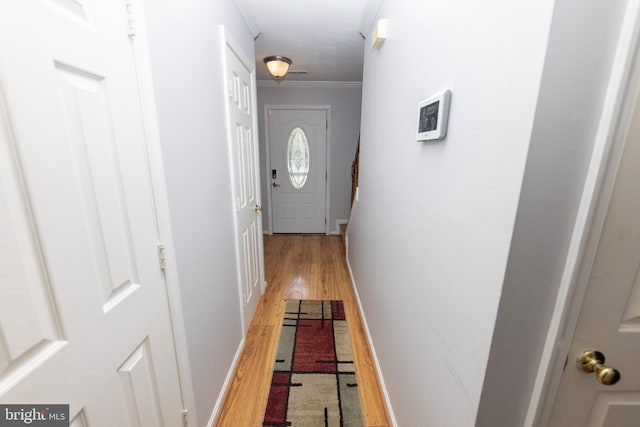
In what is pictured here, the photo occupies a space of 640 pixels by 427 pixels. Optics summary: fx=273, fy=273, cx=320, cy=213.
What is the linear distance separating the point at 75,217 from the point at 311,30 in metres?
2.30

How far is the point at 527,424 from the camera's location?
692 millimetres

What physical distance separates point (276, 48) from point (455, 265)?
8.92 ft

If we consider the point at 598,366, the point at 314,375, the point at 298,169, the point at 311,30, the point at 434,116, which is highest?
the point at 311,30

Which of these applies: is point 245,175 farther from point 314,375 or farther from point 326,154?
point 326,154

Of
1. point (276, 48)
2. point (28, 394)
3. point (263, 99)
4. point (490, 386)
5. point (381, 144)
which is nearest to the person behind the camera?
point (28, 394)

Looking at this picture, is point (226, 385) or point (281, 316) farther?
point (281, 316)

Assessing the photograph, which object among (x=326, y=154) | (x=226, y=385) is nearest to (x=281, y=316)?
(x=226, y=385)

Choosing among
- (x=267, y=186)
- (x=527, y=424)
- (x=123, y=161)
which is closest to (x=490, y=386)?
(x=527, y=424)

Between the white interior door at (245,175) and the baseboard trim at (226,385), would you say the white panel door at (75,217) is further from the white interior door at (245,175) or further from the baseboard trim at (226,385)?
the white interior door at (245,175)

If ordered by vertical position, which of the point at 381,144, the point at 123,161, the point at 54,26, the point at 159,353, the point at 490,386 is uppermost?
the point at 54,26

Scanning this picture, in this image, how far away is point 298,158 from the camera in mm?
4383

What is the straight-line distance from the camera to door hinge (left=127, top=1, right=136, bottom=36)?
0.80m

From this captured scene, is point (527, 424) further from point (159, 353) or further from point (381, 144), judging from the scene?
point (381, 144)

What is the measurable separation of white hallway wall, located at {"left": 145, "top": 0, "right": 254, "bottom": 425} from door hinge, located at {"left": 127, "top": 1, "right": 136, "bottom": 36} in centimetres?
7
